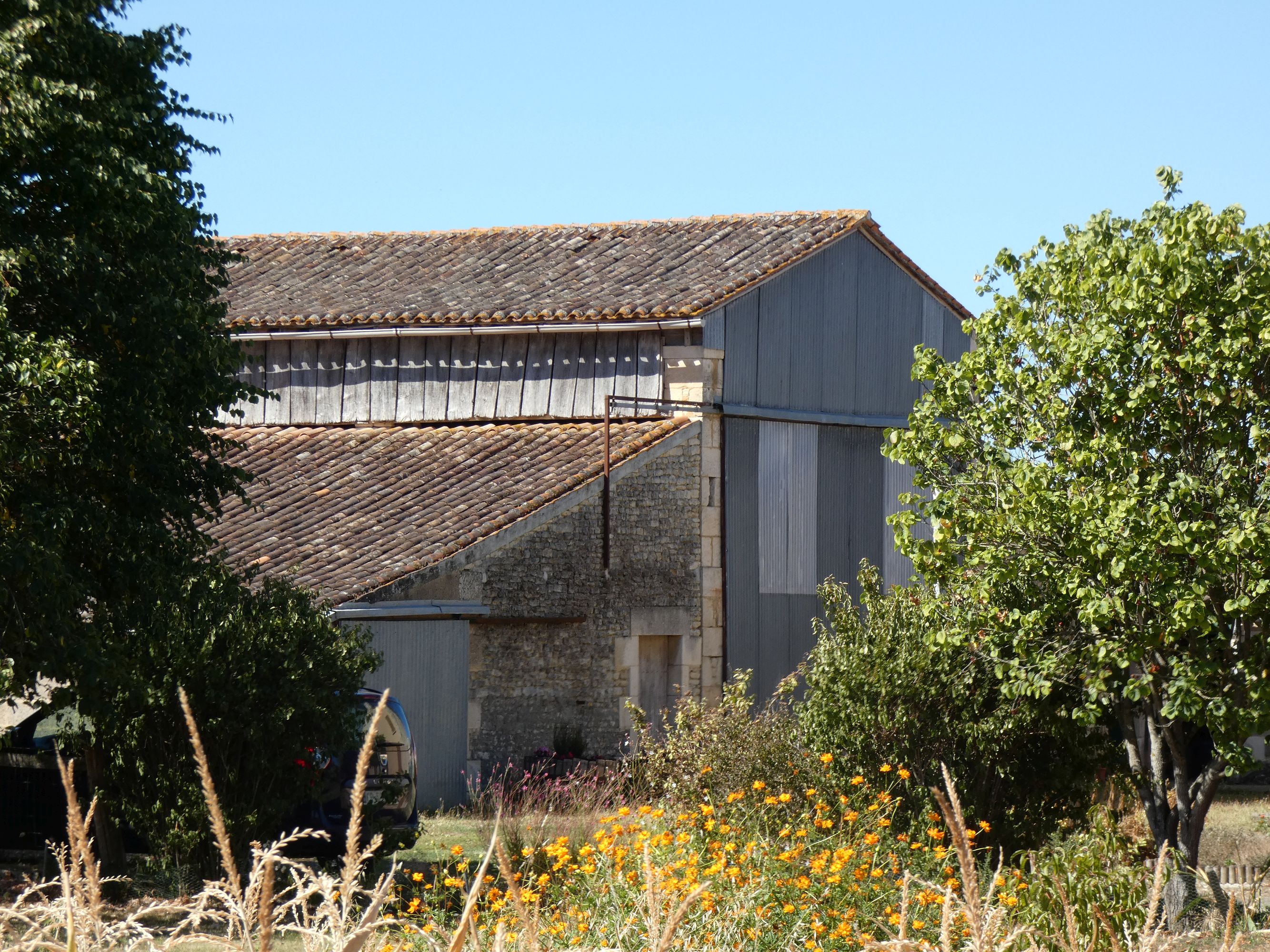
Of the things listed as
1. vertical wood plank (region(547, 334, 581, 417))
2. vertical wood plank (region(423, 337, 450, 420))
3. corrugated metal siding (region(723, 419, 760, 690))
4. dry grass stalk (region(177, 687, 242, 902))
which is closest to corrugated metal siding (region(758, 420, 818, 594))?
corrugated metal siding (region(723, 419, 760, 690))

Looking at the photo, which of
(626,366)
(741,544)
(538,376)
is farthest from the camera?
(538,376)

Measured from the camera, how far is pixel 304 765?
35.3 feet

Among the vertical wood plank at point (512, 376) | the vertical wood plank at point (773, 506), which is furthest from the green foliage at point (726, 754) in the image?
the vertical wood plank at point (512, 376)

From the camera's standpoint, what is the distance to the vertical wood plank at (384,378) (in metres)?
21.6

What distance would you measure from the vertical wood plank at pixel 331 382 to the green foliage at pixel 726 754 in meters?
11.5

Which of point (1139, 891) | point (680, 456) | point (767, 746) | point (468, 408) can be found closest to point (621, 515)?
point (680, 456)

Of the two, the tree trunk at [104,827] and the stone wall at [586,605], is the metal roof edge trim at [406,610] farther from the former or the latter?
the tree trunk at [104,827]

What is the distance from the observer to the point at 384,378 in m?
21.7

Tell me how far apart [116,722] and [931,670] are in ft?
19.2

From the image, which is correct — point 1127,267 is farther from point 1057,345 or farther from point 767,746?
point 767,746

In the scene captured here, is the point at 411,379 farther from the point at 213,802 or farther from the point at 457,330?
the point at 213,802

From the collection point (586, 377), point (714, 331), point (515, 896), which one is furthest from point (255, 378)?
point (515, 896)

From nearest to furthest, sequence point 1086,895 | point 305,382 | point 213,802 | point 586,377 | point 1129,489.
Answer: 1. point 213,802
2. point 1086,895
3. point 1129,489
4. point 586,377
5. point 305,382

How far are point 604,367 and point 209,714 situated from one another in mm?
10509
